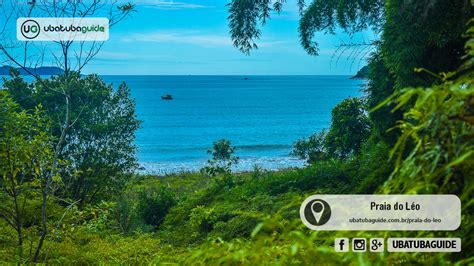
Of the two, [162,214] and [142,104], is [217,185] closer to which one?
[162,214]

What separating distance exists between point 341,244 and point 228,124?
4445 centimetres

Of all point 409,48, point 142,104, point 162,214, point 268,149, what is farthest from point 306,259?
point 142,104

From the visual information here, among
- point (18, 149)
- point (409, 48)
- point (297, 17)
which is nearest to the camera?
point (18, 149)

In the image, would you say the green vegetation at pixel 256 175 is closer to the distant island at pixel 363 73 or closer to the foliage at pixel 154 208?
the foliage at pixel 154 208

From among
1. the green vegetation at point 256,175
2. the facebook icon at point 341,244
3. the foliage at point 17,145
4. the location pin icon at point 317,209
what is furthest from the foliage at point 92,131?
the facebook icon at point 341,244

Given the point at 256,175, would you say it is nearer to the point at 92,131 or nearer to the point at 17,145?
the point at 92,131

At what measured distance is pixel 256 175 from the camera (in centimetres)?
969

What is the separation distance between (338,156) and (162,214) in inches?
153

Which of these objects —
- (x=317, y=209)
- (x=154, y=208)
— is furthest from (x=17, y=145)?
(x=154, y=208)

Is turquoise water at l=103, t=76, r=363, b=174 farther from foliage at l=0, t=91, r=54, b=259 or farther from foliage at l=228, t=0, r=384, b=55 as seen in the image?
foliage at l=0, t=91, r=54, b=259

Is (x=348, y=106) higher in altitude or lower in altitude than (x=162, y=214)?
higher

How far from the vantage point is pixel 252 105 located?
5997 centimetres

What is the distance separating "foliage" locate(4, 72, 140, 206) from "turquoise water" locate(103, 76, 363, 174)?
10.8ft

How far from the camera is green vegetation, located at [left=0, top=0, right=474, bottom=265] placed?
1.99 ft
